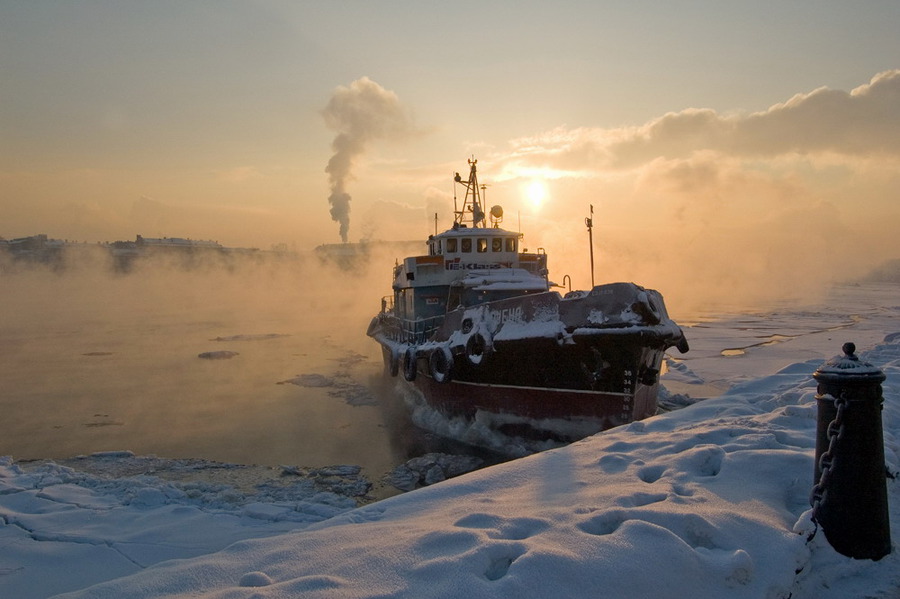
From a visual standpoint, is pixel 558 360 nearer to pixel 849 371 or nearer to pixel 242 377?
pixel 849 371

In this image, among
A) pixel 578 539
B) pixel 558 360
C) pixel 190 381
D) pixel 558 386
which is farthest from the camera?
pixel 190 381

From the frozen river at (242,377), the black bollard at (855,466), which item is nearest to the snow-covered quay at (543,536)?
the black bollard at (855,466)

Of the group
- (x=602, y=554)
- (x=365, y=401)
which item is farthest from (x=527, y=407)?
(x=602, y=554)

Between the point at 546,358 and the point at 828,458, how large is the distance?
800cm

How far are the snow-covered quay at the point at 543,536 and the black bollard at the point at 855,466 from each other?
12cm

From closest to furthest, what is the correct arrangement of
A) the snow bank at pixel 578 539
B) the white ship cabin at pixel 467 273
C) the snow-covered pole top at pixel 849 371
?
the snow bank at pixel 578 539
the snow-covered pole top at pixel 849 371
the white ship cabin at pixel 467 273

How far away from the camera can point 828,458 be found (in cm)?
335

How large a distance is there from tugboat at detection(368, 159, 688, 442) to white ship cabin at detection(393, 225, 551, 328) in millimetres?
89

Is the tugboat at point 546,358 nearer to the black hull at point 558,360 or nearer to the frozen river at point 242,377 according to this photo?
the black hull at point 558,360

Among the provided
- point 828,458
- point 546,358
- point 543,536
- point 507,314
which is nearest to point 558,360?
point 546,358

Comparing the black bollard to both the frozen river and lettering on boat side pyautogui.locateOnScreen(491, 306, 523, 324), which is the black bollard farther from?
lettering on boat side pyautogui.locateOnScreen(491, 306, 523, 324)

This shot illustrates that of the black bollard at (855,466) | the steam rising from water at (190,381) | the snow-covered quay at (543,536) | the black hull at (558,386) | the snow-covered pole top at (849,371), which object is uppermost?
the snow-covered pole top at (849,371)

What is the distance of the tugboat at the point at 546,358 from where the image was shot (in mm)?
10633

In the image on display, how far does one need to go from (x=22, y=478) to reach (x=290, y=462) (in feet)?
14.6
